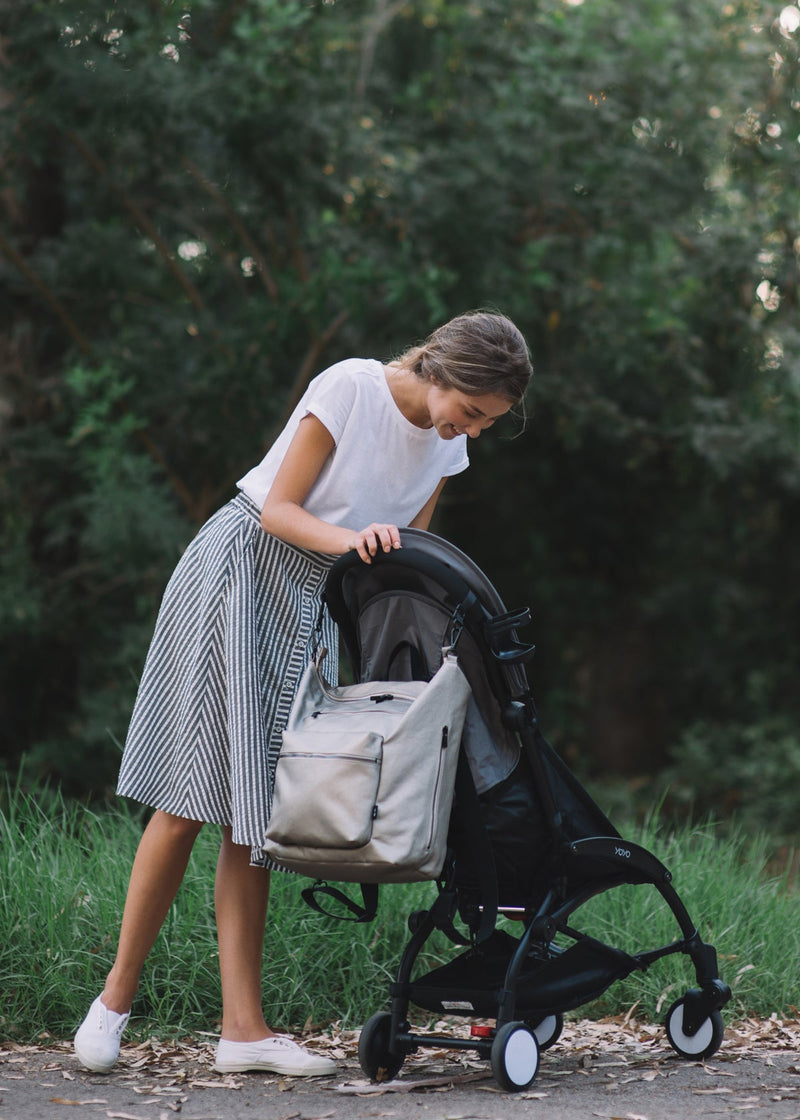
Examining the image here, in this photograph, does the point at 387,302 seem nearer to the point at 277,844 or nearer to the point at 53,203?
the point at 53,203

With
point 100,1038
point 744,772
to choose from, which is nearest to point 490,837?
point 100,1038

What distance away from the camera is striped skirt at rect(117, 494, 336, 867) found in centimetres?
309

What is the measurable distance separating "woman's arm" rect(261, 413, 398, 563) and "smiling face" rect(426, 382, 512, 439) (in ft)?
0.83

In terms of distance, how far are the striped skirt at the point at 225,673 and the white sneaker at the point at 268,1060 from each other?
45 centimetres

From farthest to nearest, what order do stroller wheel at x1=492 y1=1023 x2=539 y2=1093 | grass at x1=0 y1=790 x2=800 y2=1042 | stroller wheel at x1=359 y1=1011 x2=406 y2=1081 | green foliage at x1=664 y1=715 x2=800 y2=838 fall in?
green foliage at x1=664 y1=715 x2=800 y2=838, grass at x1=0 y1=790 x2=800 y2=1042, stroller wheel at x1=359 y1=1011 x2=406 y2=1081, stroller wheel at x1=492 y1=1023 x2=539 y2=1093

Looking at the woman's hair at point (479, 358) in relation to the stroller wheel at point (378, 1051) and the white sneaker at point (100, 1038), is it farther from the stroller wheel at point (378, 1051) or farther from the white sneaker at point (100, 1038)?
the white sneaker at point (100, 1038)

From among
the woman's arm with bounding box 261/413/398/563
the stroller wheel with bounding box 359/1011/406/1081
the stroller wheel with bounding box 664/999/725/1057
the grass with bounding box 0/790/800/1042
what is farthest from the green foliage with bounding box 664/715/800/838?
the woman's arm with bounding box 261/413/398/563

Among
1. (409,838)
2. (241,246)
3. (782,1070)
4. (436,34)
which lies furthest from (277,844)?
(436,34)

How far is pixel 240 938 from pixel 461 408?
1332 mm

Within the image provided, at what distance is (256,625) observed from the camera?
3186 mm

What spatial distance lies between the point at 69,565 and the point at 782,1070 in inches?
207

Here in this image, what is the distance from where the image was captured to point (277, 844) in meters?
2.84

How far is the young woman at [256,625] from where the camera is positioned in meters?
3.06

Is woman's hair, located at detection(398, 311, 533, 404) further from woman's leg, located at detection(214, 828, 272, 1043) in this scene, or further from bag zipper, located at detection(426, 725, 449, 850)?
woman's leg, located at detection(214, 828, 272, 1043)
